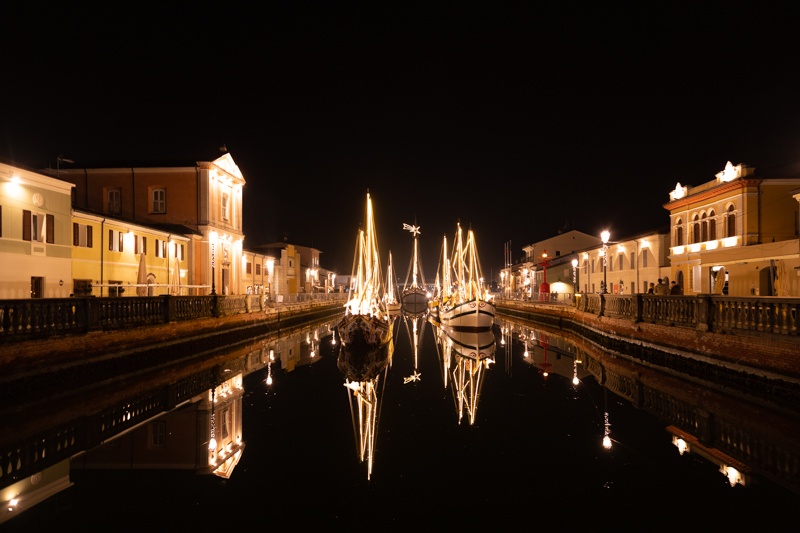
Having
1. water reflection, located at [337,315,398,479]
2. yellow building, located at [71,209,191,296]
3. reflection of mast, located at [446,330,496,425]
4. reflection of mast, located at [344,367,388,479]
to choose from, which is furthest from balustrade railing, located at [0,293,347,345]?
reflection of mast, located at [446,330,496,425]

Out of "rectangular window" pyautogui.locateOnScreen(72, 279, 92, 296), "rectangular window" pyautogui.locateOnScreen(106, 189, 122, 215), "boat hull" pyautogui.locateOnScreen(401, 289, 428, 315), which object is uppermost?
"rectangular window" pyautogui.locateOnScreen(106, 189, 122, 215)

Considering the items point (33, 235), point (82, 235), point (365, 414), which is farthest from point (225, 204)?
point (365, 414)

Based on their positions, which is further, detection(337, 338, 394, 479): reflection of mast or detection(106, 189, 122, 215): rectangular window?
detection(106, 189, 122, 215): rectangular window

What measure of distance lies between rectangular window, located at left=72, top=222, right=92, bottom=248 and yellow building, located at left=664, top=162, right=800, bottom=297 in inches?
1264

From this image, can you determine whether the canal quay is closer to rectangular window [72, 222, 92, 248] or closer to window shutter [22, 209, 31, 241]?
window shutter [22, 209, 31, 241]

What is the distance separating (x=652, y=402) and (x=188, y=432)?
34.8 ft

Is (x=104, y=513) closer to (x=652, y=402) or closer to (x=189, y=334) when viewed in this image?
(x=652, y=402)

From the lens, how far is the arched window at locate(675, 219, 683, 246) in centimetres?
3959

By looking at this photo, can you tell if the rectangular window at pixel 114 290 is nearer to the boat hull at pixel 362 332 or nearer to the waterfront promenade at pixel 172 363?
the waterfront promenade at pixel 172 363

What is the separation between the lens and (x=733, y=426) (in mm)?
11125

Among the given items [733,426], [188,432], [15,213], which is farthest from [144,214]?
[733,426]

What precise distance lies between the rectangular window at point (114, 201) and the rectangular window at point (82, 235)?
14040mm

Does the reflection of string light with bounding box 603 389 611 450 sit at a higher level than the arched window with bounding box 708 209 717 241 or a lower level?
lower

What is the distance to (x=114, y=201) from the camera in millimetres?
42906
